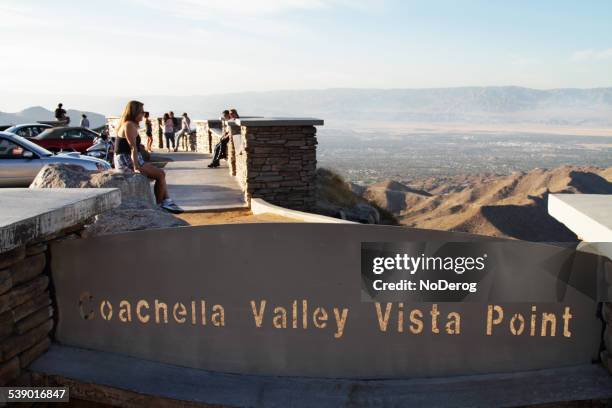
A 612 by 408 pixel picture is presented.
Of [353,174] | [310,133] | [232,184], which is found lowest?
[353,174]

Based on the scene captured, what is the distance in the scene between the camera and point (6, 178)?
12422mm

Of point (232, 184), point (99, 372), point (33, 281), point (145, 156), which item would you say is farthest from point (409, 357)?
point (145, 156)

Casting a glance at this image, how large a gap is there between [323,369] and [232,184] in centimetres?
1208

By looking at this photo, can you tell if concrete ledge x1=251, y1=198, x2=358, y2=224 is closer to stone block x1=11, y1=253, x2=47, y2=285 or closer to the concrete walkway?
the concrete walkway

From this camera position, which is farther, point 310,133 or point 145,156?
point 145,156

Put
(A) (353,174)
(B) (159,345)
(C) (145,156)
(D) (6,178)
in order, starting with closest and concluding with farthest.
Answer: (B) (159,345) < (D) (6,178) < (C) (145,156) < (A) (353,174)

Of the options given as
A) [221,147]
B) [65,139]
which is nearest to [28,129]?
[65,139]

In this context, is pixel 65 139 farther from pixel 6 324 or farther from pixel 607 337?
pixel 607 337

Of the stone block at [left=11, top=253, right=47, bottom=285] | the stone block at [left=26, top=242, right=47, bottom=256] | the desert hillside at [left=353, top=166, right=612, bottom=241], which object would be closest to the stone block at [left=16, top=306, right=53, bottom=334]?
the stone block at [left=11, top=253, right=47, bottom=285]

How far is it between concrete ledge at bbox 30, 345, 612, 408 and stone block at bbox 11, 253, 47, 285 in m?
0.52

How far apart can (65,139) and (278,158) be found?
12.6 metres

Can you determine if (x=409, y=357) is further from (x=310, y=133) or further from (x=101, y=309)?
(x=310, y=133)

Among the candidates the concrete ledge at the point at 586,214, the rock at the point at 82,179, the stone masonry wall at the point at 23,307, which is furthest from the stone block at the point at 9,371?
the rock at the point at 82,179

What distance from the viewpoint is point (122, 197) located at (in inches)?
285
